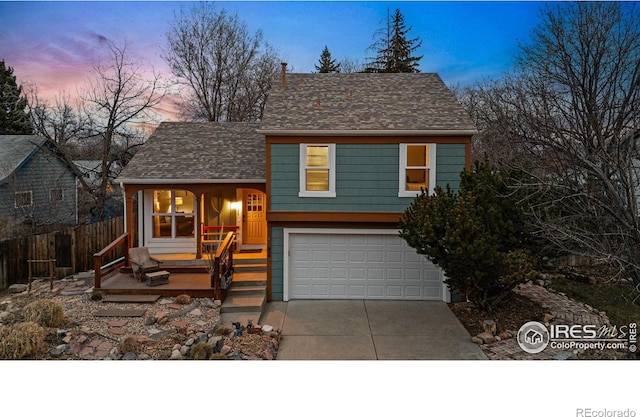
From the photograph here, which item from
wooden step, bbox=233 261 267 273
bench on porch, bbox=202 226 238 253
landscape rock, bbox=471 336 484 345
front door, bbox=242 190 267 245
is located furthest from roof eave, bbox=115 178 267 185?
landscape rock, bbox=471 336 484 345

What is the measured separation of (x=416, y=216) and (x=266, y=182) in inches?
111

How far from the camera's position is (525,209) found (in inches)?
213

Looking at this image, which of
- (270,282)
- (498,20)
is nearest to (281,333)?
(270,282)

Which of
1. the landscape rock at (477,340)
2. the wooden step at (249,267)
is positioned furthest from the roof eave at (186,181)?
the landscape rock at (477,340)

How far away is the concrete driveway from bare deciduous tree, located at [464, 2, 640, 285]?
200 cm

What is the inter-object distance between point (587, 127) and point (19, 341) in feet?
22.1

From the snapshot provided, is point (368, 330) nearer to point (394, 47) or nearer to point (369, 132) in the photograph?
point (369, 132)

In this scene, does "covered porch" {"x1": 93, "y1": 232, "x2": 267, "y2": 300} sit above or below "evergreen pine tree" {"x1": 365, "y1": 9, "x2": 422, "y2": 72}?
below

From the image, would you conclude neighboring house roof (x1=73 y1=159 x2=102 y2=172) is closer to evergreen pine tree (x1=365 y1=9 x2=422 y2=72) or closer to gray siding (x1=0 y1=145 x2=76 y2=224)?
gray siding (x1=0 y1=145 x2=76 y2=224)

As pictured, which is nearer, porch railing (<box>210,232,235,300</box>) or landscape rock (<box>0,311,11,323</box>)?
landscape rock (<box>0,311,11,323</box>)

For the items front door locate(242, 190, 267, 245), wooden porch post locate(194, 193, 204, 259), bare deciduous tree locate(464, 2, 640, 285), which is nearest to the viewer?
bare deciduous tree locate(464, 2, 640, 285)

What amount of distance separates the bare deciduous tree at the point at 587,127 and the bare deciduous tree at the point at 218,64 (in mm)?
3866

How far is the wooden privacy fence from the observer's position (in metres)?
5.51

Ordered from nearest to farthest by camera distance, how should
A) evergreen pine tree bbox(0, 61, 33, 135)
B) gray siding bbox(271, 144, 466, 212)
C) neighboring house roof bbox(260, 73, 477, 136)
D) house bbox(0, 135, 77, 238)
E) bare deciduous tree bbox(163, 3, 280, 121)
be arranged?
evergreen pine tree bbox(0, 61, 33, 135) < house bbox(0, 135, 77, 238) < bare deciduous tree bbox(163, 3, 280, 121) < neighboring house roof bbox(260, 73, 477, 136) < gray siding bbox(271, 144, 466, 212)
